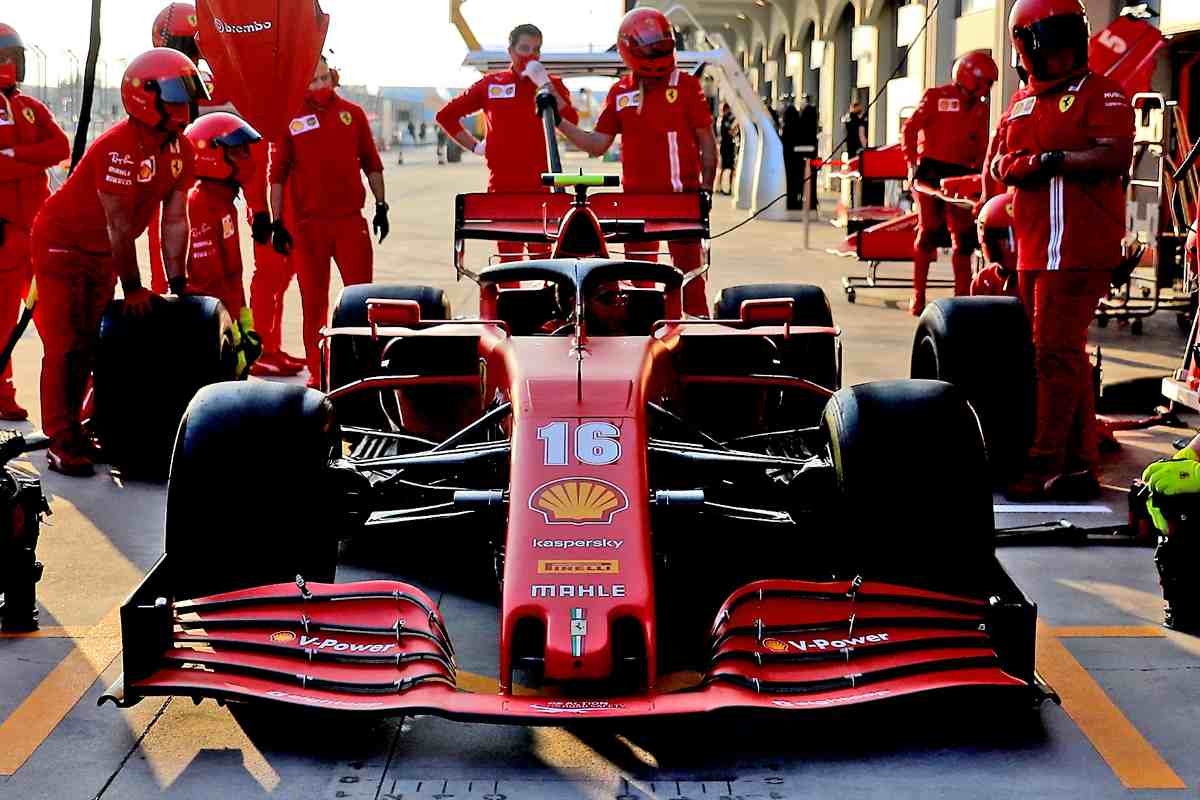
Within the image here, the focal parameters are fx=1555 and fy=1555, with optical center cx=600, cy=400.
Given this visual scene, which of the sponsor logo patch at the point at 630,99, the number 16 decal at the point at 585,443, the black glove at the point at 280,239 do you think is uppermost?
the sponsor logo patch at the point at 630,99

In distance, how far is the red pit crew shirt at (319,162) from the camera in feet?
29.0

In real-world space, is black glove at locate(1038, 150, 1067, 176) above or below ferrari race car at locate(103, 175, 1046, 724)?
above

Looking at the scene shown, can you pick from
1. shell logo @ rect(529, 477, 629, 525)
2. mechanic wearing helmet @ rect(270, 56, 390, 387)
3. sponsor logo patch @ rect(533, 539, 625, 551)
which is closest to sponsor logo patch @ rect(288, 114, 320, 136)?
mechanic wearing helmet @ rect(270, 56, 390, 387)

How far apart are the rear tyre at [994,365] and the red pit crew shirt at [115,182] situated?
11.2 ft

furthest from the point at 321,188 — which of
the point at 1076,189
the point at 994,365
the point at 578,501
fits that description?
the point at 578,501

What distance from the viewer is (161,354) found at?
677 cm

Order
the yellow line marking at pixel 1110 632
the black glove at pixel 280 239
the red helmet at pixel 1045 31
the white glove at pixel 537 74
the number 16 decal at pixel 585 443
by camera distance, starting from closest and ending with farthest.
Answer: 1. the number 16 decal at pixel 585 443
2. the yellow line marking at pixel 1110 632
3. the red helmet at pixel 1045 31
4. the black glove at pixel 280 239
5. the white glove at pixel 537 74

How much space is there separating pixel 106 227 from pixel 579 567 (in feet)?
13.0

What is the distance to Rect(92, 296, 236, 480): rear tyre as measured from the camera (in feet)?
22.2

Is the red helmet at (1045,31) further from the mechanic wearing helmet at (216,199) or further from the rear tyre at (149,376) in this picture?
the mechanic wearing helmet at (216,199)

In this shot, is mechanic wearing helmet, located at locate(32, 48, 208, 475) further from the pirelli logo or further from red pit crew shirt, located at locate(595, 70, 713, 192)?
the pirelli logo

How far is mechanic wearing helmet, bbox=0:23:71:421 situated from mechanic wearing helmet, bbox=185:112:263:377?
71 centimetres

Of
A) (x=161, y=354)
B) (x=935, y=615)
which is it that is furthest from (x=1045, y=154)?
(x=161, y=354)

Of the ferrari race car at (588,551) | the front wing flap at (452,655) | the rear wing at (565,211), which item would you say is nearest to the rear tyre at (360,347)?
the rear wing at (565,211)
